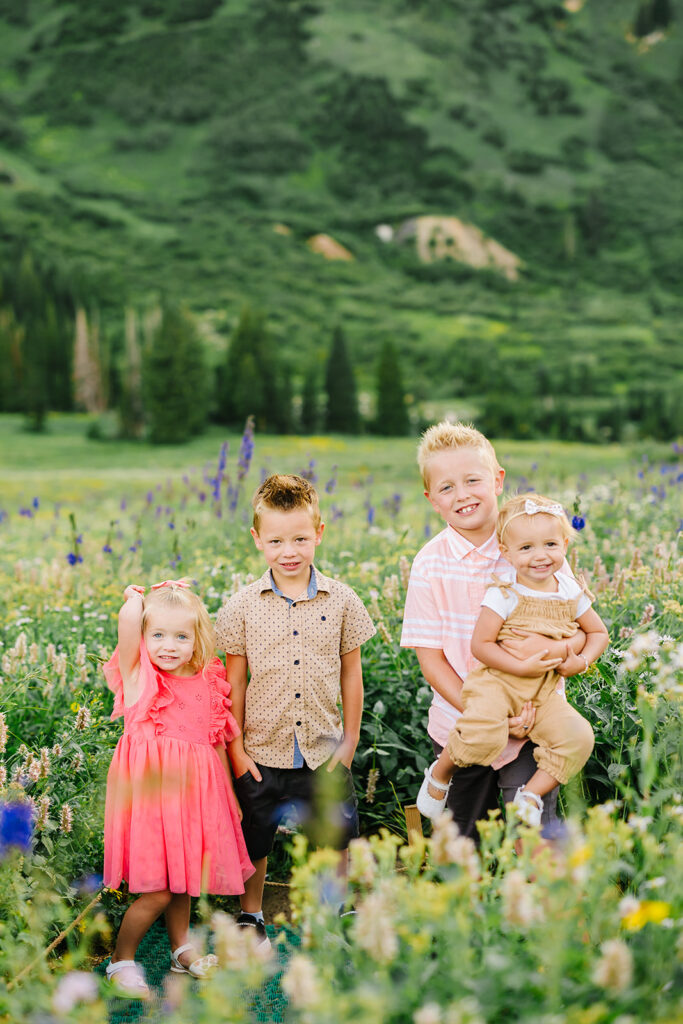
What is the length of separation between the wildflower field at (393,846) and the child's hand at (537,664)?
0.77 feet

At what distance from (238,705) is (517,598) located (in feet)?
4.11

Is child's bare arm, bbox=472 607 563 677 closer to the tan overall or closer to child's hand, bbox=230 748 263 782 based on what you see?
the tan overall

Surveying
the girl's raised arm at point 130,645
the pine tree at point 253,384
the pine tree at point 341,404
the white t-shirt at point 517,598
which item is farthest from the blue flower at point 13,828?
the pine tree at point 341,404

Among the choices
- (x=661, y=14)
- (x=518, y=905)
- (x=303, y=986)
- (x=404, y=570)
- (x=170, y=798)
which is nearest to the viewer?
(x=303, y=986)

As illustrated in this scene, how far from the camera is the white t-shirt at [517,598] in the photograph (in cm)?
296

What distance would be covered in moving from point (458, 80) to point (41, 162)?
64091mm

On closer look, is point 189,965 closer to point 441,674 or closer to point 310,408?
point 441,674

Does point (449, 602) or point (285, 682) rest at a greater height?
point (449, 602)

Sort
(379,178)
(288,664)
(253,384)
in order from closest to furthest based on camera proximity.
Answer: (288,664), (253,384), (379,178)

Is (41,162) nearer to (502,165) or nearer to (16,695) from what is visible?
(502,165)

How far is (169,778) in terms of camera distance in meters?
3.18

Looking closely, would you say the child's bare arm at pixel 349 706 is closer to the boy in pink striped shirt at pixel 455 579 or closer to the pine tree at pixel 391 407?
the boy in pink striped shirt at pixel 455 579

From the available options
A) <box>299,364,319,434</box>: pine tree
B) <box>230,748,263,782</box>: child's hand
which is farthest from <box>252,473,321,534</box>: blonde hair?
<box>299,364,319,434</box>: pine tree

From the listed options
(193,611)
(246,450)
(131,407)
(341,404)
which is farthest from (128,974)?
(341,404)
